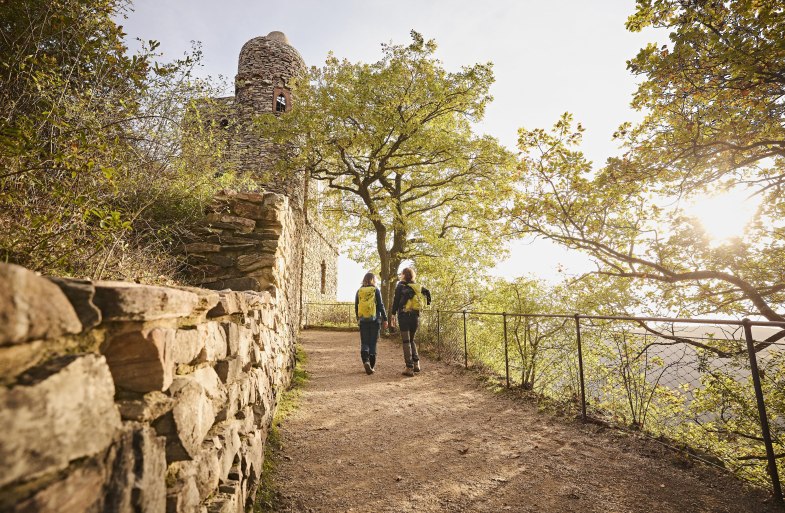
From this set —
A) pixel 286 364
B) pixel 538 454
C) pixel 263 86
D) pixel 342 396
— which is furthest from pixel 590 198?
pixel 263 86

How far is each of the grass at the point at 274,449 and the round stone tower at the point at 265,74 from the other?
12668 mm

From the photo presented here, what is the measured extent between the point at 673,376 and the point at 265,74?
656 inches

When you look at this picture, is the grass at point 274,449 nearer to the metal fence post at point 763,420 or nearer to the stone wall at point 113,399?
the stone wall at point 113,399

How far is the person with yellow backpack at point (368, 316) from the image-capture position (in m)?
6.55

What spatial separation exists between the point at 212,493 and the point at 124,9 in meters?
3.99

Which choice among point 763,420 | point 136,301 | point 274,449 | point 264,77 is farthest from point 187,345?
point 264,77

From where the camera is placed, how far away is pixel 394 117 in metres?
10.1

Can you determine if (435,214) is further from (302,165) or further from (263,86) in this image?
(263,86)

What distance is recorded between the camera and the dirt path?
9.10 feet

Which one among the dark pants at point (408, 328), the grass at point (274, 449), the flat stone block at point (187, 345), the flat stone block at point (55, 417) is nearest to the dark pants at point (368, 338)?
the dark pants at point (408, 328)

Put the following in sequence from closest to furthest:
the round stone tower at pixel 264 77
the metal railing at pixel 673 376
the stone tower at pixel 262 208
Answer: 1. the metal railing at pixel 673 376
2. the stone tower at pixel 262 208
3. the round stone tower at pixel 264 77

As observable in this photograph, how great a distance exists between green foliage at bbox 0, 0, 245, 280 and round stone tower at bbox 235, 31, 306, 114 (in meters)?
11.4

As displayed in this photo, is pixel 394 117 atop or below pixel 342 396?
atop

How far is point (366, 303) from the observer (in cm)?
655
